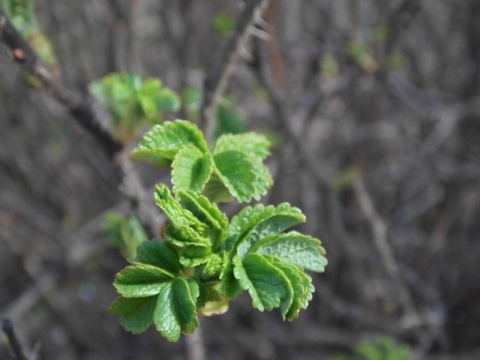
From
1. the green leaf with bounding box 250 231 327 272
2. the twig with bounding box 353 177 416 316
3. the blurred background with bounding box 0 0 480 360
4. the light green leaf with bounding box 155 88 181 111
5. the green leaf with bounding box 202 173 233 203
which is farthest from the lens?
the blurred background with bounding box 0 0 480 360

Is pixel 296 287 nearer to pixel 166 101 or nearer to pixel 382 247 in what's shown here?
pixel 166 101

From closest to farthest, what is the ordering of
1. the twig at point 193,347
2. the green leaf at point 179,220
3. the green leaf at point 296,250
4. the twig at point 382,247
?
1. the green leaf at point 179,220
2. the green leaf at point 296,250
3. the twig at point 193,347
4. the twig at point 382,247

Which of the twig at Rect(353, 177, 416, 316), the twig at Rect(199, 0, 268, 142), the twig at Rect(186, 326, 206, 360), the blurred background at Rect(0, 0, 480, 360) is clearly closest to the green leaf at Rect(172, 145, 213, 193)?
the twig at Rect(199, 0, 268, 142)

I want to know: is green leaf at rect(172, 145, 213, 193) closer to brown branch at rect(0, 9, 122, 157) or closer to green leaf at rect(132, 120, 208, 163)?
green leaf at rect(132, 120, 208, 163)

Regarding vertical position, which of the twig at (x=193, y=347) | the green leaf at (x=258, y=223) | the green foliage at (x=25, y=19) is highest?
the green foliage at (x=25, y=19)

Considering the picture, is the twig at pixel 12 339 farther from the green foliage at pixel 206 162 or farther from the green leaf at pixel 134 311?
the green foliage at pixel 206 162

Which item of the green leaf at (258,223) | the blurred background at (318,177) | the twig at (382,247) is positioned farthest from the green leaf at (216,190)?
the twig at (382,247)
